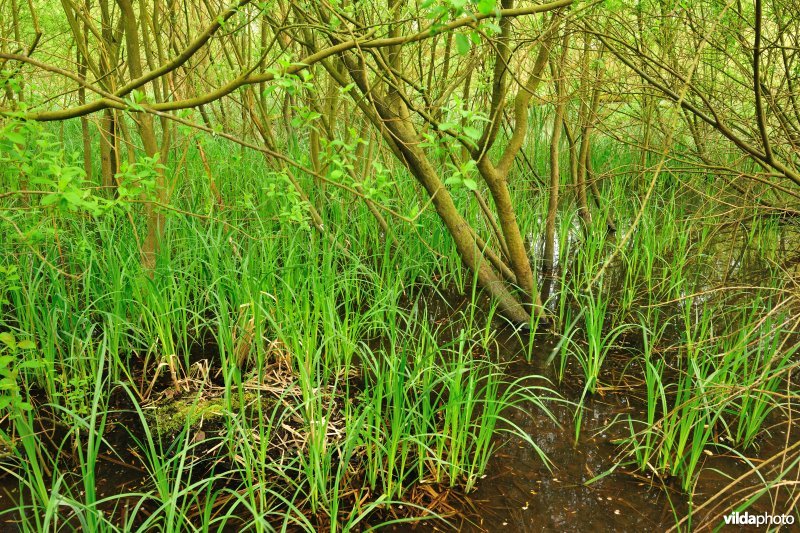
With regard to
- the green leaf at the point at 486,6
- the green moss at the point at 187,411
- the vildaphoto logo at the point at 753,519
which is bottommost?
the vildaphoto logo at the point at 753,519

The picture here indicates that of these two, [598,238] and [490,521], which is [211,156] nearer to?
[598,238]

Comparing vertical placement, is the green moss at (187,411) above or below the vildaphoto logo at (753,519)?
above

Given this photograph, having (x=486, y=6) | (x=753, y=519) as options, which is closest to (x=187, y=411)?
(x=486, y=6)

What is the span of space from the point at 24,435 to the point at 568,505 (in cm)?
184

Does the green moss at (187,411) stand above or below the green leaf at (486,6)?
below

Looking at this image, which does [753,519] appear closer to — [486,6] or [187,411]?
[486,6]

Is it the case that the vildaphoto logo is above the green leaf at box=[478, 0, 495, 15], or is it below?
below

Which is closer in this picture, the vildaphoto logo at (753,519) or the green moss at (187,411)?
the vildaphoto logo at (753,519)

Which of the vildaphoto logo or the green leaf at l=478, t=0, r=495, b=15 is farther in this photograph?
the vildaphoto logo

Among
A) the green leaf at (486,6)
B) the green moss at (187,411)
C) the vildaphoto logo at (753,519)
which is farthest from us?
the green moss at (187,411)

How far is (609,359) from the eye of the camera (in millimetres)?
3090

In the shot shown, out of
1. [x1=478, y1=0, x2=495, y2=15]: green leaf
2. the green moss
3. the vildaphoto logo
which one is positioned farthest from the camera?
the green moss

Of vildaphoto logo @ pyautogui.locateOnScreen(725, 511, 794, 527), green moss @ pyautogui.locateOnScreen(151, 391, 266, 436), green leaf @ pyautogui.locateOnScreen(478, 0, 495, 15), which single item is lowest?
vildaphoto logo @ pyautogui.locateOnScreen(725, 511, 794, 527)

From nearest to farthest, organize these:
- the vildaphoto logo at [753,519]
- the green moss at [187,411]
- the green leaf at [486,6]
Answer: the green leaf at [486,6] < the vildaphoto logo at [753,519] < the green moss at [187,411]
